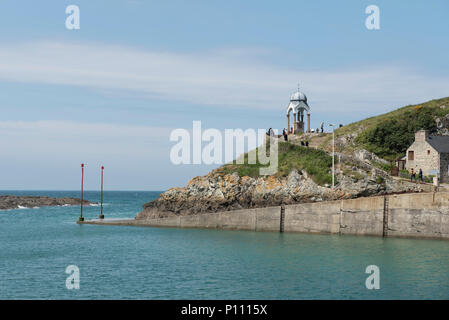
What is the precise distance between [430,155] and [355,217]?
2057cm

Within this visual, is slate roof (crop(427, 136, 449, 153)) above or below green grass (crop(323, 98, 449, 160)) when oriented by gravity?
below

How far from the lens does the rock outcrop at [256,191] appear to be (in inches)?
2292

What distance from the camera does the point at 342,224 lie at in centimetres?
5241

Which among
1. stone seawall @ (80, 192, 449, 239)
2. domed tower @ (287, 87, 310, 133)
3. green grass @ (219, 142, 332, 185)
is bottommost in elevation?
stone seawall @ (80, 192, 449, 239)

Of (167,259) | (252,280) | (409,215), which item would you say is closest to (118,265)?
(167,259)

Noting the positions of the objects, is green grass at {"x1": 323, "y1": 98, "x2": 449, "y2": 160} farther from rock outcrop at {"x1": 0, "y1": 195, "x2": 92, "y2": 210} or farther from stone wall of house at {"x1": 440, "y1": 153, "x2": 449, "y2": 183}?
rock outcrop at {"x1": 0, "y1": 195, "x2": 92, "y2": 210}

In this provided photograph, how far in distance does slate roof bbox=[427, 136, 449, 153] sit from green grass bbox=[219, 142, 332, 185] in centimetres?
1392

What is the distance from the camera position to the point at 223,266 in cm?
3525

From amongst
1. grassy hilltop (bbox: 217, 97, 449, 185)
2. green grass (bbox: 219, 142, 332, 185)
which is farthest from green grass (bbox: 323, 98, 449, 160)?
green grass (bbox: 219, 142, 332, 185)

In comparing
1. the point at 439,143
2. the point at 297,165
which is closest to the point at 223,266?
the point at 297,165

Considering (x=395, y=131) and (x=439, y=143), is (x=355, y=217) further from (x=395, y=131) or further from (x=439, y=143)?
(x=395, y=131)

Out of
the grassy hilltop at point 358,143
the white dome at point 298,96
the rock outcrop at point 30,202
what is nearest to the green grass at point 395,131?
the grassy hilltop at point 358,143

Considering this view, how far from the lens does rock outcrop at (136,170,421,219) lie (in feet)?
191

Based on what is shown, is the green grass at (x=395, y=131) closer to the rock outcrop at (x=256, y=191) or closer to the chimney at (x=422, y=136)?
the chimney at (x=422, y=136)
